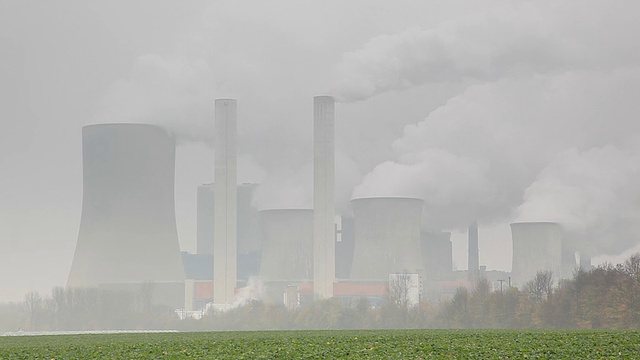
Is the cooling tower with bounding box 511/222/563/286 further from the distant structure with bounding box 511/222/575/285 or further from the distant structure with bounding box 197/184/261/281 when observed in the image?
the distant structure with bounding box 197/184/261/281

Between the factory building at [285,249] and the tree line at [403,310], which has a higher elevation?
the factory building at [285,249]

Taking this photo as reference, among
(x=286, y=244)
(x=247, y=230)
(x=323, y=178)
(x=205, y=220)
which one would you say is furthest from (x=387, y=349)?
(x=205, y=220)

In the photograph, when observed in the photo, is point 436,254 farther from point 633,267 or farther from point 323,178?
point 633,267

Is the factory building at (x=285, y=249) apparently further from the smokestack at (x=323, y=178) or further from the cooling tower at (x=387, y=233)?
the cooling tower at (x=387, y=233)

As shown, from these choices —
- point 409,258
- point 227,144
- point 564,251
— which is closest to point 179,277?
point 227,144

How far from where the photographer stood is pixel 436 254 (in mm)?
73562

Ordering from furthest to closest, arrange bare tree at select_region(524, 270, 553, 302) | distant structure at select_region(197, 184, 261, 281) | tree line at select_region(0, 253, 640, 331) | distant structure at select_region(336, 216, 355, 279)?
distant structure at select_region(197, 184, 261, 281), distant structure at select_region(336, 216, 355, 279), bare tree at select_region(524, 270, 553, 302), tree line at select_region(0, 253, 640, 331)

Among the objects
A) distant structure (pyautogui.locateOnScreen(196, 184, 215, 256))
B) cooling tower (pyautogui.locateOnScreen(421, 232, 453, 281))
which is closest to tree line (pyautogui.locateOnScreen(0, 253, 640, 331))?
cooling tower (pyautogui.locateOnScreen(421, 232, 453, 281))

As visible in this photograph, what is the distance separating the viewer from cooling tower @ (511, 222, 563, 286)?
183ft

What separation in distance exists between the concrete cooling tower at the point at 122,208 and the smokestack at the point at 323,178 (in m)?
9.91

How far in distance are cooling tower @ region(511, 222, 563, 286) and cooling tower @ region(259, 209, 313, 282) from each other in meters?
14.7

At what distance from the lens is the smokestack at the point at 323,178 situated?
6481cm

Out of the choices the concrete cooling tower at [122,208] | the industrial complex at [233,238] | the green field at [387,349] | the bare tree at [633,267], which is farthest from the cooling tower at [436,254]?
the green field at [387,349]

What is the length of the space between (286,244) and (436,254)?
14.6 metres
